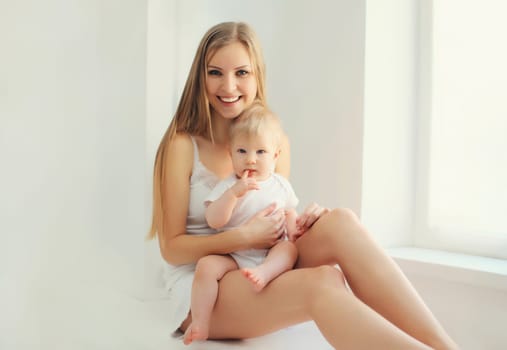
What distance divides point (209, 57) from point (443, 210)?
0.97 meters

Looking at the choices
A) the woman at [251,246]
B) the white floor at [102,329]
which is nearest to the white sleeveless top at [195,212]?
the woman at [251,246]

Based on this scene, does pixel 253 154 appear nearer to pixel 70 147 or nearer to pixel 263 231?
pixel 263 231

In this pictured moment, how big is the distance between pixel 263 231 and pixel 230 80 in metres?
0.46

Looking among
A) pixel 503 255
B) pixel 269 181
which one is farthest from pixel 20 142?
pixel 503 255

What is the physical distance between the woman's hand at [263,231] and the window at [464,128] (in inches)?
28.9

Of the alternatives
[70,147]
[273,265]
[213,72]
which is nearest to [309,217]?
[273,265]

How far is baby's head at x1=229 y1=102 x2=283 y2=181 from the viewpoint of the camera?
1544 millimetres

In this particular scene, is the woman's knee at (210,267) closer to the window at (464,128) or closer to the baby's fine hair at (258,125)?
the baby's fine hair at (258,125)

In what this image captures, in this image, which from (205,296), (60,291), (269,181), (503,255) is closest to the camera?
(205,296)

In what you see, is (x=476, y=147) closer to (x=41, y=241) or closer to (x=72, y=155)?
(x=72, y=155)

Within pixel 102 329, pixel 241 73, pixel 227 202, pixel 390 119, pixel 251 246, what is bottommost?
pixel 102 329

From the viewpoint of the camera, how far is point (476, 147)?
1.96 meters

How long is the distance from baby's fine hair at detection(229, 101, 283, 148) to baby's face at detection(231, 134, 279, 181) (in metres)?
0.01

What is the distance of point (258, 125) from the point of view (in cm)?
155
